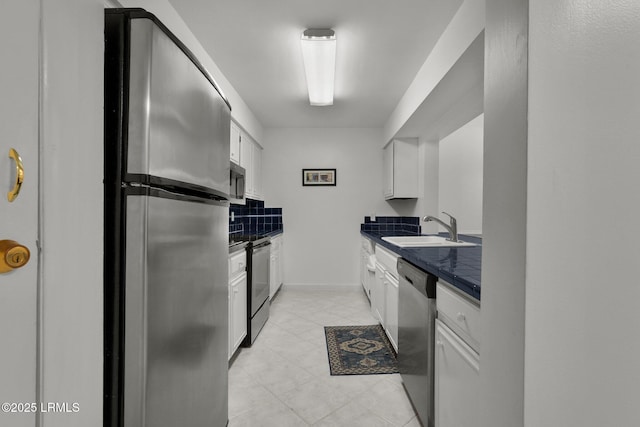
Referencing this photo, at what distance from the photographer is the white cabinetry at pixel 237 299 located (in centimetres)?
222

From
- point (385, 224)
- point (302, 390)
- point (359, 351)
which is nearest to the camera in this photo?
point (302, 390)

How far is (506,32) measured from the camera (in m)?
0.71

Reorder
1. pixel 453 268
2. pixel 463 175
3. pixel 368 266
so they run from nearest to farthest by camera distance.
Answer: pixel 453 268 → pixel 368 266 → pixel 463 175

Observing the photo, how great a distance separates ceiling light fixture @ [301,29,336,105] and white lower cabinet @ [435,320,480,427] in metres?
1.98

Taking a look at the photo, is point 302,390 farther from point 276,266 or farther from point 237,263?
point 276,266

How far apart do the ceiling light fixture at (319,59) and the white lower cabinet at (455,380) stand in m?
1.98

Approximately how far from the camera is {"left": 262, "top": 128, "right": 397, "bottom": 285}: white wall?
15.3 ft

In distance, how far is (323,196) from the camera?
4703 mm

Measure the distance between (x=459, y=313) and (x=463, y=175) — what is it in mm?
2885
